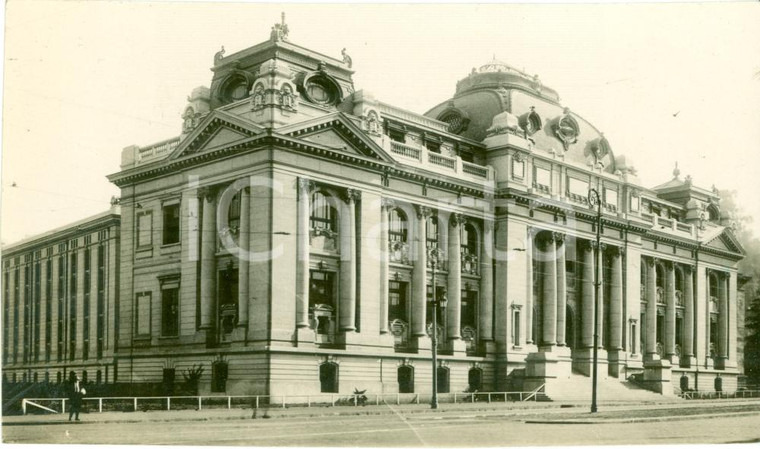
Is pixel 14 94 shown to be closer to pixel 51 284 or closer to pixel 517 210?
pixel 51 284

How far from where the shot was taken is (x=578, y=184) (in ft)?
205

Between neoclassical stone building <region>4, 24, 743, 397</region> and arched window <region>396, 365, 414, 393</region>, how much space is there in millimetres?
116

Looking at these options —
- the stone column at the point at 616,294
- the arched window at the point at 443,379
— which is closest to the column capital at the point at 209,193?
the arched window at the point at 443,379

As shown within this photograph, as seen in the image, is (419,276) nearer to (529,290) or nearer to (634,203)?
(529,290)

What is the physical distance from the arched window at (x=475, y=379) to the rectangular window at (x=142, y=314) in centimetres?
1794

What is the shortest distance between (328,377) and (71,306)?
17.6 metres

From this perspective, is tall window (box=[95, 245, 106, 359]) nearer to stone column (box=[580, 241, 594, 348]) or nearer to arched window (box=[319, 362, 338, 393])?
arched window (box=[319, 362, 338, 393])

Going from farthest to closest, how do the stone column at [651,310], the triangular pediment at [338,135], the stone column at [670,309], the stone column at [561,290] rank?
the stone column at [670,309]
the stone column at [651,310]
the stone column at [561,290]
the triangular pediment at [338,135]

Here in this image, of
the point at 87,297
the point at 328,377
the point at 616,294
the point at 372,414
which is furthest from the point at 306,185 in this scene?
the point at 616,294

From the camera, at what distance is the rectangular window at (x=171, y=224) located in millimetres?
48844

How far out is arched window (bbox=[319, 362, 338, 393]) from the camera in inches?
1784

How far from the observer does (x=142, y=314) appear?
49938 mm

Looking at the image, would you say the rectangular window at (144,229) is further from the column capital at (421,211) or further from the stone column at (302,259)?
the column capital at (421,211)

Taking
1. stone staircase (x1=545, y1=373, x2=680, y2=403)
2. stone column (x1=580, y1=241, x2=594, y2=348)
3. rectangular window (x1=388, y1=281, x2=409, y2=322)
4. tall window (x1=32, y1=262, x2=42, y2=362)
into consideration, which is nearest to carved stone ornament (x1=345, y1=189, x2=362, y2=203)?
rectangular window (x1=388, y1=281, x2=409, y2=322)
